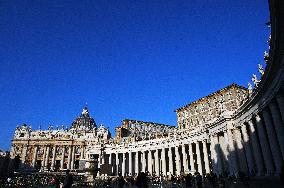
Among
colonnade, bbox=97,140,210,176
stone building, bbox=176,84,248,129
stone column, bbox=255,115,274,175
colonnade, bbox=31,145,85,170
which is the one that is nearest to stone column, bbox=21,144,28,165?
colonnade, bbox=31,145,85,170

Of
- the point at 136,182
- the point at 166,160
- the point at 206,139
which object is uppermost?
the point at 206,139

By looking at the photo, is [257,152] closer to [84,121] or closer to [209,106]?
[209,106]

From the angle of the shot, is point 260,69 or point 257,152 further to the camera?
point 257,152

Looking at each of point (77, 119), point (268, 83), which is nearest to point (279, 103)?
point (268, 83)

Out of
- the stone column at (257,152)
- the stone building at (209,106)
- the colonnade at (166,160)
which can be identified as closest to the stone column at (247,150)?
the stone column at (257,152)

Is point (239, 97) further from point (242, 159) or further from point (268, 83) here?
point (268, 83)

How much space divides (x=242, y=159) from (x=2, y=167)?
94.2 metres

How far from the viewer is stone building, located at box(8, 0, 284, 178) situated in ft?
87.0

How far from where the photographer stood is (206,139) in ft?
157

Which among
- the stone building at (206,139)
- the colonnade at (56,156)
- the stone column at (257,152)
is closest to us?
the stone building at (206,139)

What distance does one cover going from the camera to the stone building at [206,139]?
26.5m

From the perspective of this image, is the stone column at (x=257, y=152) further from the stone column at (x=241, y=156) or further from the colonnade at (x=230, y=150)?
the stone column at (x=241, y=156)

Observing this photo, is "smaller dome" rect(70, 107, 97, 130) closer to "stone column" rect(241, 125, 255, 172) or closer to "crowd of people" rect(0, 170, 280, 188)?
"crowd of people" rect(0, 170, 280, 188)

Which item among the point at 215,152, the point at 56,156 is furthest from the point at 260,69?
the point at 56,156
